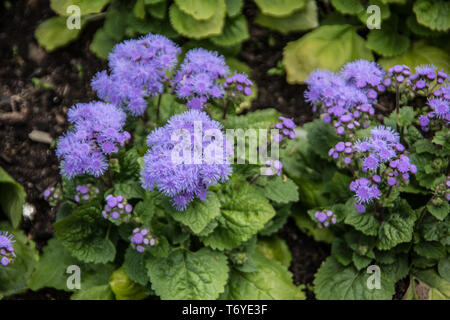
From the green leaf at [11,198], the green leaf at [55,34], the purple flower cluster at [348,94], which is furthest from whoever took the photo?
the green leaf at [55,34]

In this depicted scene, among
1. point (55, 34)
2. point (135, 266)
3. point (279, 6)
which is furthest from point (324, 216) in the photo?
point (55, 34)

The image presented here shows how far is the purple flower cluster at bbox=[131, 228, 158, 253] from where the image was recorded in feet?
8.91

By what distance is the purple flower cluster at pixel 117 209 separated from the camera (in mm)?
2656

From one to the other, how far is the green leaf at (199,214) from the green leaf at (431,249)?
4.57 feet

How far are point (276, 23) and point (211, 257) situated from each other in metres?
2.53

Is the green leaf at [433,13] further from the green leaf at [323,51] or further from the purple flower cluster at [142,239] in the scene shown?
the purple flower cluster at [142,239]

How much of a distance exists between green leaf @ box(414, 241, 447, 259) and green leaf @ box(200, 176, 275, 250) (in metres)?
0.99

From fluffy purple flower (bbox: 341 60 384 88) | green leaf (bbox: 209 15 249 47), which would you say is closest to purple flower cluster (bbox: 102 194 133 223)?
fluffy purple flower (bbox: 341 60 384 88)

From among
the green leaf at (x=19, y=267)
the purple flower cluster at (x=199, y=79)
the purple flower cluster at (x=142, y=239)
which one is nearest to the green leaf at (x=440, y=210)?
the purple flower cluster at (x=199, y=79)

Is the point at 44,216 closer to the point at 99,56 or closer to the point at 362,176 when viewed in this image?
the point at 99,56

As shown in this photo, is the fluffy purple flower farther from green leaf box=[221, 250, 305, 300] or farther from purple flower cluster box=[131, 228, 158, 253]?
purple flower cluster box=[131, 228, 158, 253]

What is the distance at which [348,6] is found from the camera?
4219mm

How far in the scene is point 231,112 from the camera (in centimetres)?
324

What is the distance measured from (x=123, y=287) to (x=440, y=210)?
1997mm
